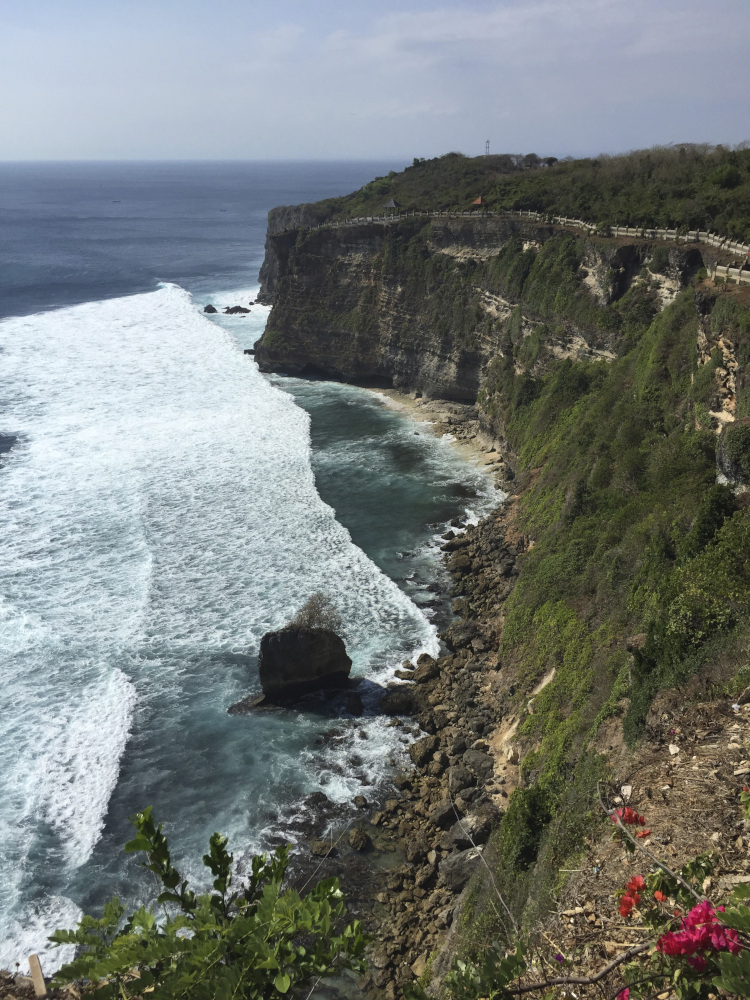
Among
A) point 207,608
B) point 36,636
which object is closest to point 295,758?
point 207,608

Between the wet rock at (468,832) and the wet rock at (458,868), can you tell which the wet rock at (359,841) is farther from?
the wet rock at (458,868)

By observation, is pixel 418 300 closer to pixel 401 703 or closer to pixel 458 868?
pixel 401 703

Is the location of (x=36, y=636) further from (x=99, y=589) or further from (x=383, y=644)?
(x=383, y=644)

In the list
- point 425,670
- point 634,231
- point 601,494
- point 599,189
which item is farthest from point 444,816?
point 599,189

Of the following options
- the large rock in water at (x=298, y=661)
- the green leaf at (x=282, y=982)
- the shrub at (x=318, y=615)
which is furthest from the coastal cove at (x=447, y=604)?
the shrub at (x=318, y=615)

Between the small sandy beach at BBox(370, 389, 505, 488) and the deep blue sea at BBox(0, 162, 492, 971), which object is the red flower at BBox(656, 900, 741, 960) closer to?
the deep blue sea at BBox(0, 162, 492, 971)

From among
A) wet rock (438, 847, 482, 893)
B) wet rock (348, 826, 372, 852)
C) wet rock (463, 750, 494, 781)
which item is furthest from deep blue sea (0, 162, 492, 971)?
wet rock (438, 847, 482, 893)
